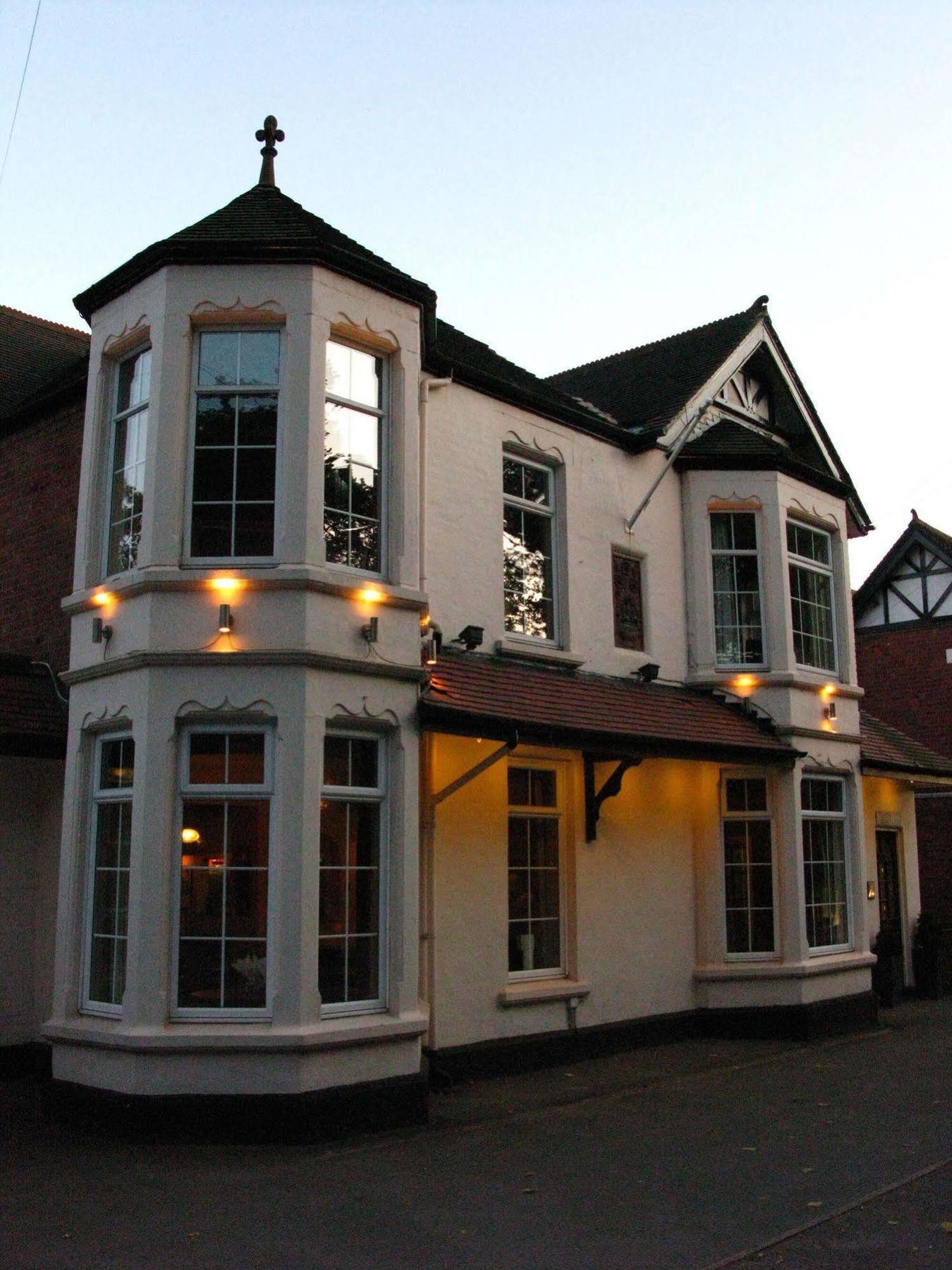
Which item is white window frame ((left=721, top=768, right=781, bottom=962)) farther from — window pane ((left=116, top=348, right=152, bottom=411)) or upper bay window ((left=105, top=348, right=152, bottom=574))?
window pane ((left=116, top=348, right=152, bottom=411))

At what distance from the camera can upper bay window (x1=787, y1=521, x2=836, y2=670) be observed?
1527cm

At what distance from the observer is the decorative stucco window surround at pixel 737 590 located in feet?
49.1

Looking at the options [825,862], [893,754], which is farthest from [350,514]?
[893,754]

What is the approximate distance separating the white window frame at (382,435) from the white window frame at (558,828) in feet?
9.79

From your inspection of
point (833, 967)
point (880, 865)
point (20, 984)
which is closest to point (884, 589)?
point (880, 865)

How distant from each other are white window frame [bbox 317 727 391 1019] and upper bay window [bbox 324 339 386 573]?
1329 mm

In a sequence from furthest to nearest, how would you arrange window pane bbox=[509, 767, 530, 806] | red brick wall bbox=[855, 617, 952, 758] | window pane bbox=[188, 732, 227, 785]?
red brick wall bbox=[855, 617, 952, 758] < window pane bbox=[509, 767, 530, 806] < window pane bbox=[188, 732, 227, 785]

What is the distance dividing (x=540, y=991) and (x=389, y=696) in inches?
150

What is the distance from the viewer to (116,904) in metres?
9.56

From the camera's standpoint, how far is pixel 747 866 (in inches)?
573

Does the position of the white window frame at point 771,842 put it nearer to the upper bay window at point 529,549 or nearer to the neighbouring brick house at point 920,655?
the upper bay window at point 529,549

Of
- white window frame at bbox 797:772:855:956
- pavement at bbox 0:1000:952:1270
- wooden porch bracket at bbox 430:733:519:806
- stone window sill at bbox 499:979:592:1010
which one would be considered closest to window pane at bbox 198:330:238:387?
wooden porch bracket at bbox 430:733:519:806

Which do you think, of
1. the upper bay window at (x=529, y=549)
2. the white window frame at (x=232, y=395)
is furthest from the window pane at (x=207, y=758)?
the upper bay window at (x=529, y=549)

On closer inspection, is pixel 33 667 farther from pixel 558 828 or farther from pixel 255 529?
pixel 558 828
